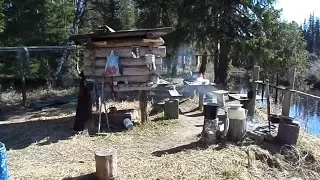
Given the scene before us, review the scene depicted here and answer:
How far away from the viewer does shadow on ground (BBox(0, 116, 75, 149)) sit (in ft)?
21.9

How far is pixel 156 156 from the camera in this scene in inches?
218

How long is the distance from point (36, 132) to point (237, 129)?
14.7 ft

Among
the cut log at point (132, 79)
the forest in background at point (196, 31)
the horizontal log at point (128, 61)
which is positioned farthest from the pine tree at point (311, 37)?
the horizontal log at point (128, 61)

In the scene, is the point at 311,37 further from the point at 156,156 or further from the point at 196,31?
the point at 156,156

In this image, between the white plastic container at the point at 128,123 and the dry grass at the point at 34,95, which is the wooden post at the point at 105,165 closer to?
the white plastic container at the point at 128,123

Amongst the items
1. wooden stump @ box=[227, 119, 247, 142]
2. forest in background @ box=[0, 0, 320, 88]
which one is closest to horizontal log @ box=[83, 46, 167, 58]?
wooden stump @ box=[227, 119, 247, 142]

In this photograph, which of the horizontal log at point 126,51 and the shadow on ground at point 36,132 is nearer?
the shadow on ground at point 36,132

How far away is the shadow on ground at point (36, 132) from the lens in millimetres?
6660

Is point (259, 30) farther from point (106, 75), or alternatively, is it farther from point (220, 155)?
point (220, 155)

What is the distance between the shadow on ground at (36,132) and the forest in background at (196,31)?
4710mm

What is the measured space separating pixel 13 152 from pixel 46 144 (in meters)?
0.64

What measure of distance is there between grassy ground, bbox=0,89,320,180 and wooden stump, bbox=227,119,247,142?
0.21m

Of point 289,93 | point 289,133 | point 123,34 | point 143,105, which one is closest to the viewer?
point 289,133

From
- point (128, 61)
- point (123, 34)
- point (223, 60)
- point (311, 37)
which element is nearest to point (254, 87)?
point (128, 61)
